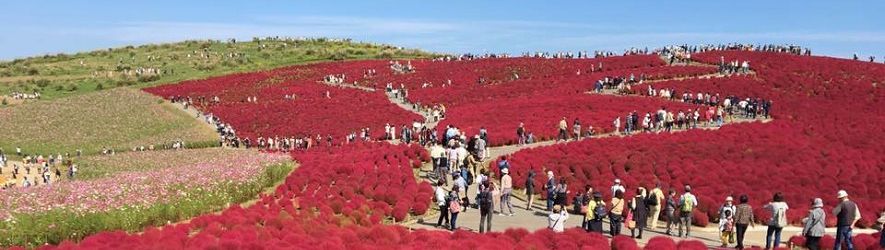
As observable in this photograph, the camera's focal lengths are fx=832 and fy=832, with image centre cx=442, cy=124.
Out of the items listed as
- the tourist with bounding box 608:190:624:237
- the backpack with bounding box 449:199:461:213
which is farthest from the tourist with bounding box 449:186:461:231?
the tourist with bounding box 608:190:624:237

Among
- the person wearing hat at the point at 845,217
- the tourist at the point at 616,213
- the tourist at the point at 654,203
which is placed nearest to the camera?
the person wearing hat at the point at 845,217

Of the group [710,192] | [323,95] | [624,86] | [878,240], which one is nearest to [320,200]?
[710,192]

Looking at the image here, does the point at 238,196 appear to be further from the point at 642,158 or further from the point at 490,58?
the point at 490,58

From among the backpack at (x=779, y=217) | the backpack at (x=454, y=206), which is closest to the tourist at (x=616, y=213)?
the backpack at (x=779, y=217)

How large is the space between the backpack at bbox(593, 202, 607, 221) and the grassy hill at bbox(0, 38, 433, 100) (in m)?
79.0

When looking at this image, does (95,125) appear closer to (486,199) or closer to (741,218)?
(486,199)

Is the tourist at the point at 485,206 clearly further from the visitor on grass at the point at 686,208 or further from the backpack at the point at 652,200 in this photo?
the visitor on grass at the point at 686,208

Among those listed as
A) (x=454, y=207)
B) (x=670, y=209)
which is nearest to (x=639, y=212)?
(x=670, y=209)

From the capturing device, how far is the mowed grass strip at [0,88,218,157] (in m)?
62.2

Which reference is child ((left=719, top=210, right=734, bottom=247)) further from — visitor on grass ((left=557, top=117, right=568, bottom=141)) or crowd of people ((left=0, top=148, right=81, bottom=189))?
crowd of people ((left=0, top=148, right=81, bottom=189))

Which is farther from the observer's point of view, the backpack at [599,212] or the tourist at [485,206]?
the tourist at [485,206]

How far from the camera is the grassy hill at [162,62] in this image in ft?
324

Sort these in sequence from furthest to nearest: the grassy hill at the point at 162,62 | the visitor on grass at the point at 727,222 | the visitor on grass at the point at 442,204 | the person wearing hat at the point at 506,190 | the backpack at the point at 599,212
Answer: the grassy hill at the point at 162,62 → the person wearing hat at the point at 506,190 → the visitor on grass at the point at 442,204 → the backpack at the point at 599,212 → the visitor on grass at the point at 727,222

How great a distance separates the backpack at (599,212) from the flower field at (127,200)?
11.5 meters
